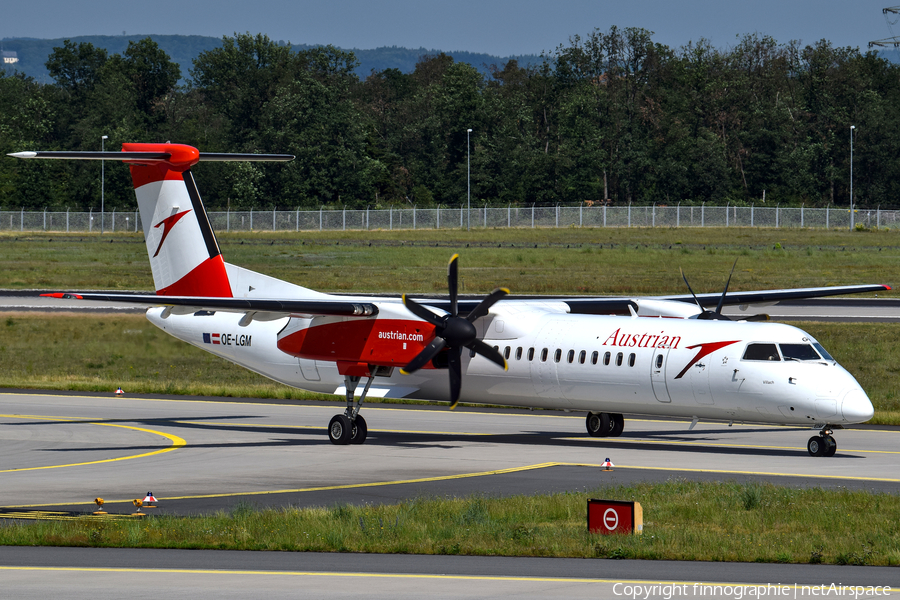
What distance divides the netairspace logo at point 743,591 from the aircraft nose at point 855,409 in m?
10.7

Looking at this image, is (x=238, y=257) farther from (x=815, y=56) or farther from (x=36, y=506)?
(x=815, y=56)

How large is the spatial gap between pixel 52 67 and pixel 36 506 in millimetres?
148200

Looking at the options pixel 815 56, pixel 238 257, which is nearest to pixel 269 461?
pixel 238 257

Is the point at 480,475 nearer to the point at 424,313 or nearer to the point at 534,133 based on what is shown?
the point at 424,313

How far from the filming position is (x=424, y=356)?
85.0 feet

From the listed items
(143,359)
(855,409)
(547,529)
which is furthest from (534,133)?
(547,529)

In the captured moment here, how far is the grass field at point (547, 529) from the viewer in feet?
48.0

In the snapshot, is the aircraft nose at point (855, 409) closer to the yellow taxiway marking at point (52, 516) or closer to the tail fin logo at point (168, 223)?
the yellow taxiway marking at point (52, 516)

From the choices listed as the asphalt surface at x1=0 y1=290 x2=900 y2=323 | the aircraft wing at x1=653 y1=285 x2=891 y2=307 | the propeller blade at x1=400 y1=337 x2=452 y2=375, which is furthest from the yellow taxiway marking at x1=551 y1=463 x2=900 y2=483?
the asphalt surface at x1=0 y1=290 x2=900 y2=323

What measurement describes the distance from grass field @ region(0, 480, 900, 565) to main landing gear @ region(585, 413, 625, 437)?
926 cm

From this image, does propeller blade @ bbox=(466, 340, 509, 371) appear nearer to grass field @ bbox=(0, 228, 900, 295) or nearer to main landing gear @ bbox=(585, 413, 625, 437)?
main landing gear @ bbox=(585, 413, 625, 437)

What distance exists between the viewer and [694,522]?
667 inches

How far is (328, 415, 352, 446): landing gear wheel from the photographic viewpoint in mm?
27016

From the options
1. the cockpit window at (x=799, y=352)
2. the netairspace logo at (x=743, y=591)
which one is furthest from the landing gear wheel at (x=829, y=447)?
the netairspace logo at (x=743, y=591)
